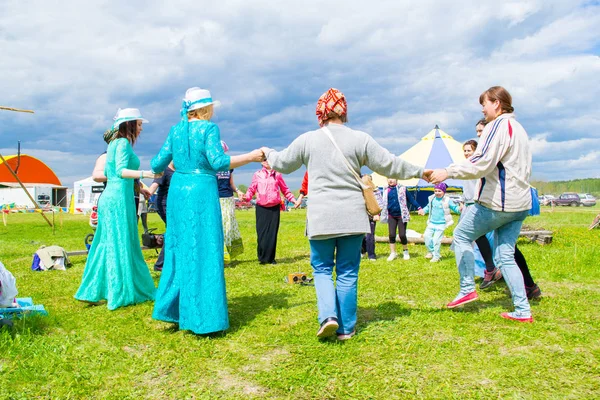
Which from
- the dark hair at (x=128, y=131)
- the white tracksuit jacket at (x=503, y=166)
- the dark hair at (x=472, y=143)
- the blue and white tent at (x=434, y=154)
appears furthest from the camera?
the blue and white tent at (x=434, y=154)

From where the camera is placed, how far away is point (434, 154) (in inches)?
1086

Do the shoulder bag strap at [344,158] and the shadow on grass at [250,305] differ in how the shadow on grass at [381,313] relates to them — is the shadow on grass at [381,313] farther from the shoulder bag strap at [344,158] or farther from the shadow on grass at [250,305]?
the shoulder bag strap at [344,158]

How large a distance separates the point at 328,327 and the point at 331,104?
1.91 meters

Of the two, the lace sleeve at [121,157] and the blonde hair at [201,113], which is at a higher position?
the blonde hair at [201,113]

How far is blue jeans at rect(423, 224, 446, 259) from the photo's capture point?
8795mm

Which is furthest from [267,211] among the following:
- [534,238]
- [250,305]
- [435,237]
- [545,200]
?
[545,200]

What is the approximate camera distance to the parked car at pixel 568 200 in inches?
2431

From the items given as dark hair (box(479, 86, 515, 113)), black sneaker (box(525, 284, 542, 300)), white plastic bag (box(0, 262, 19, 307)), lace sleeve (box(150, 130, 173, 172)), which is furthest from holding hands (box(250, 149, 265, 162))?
black sneaker (box(525, 284, 542, 300))

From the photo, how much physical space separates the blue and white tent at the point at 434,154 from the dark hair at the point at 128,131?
2248 cm

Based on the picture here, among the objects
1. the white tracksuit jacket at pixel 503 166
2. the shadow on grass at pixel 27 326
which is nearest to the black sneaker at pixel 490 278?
the white tracksuit jacket at pixel 503 166

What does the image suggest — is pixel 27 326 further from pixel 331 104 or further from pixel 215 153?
pixel 331 104

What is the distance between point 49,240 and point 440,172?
14.2 meters

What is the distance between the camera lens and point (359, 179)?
155 inches

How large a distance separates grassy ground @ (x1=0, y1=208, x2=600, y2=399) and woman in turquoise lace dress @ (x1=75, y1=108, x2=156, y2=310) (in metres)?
0.20
